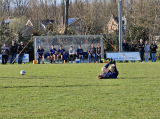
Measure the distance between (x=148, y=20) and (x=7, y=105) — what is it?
30802mm

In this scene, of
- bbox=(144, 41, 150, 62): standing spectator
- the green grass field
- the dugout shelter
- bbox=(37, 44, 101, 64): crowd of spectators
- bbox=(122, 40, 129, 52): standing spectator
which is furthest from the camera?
the dugout shelter

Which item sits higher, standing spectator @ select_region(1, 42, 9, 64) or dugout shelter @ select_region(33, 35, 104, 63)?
dugout shelter @ select_region(33, 35, 104, 63)

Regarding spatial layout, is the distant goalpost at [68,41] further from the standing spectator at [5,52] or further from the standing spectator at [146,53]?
the standing spectator at [146,53]

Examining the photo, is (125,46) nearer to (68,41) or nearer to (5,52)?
(68,41)

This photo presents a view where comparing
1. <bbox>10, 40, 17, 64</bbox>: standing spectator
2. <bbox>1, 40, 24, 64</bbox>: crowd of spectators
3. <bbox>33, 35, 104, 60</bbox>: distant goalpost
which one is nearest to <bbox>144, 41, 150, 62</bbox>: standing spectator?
<bbox>33, 35, 104, 60</bbox>: distant goalpost

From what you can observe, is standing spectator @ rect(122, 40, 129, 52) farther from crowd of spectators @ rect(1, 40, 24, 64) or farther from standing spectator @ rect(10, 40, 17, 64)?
standing spectator @ rect(10, 40, 17, 64)

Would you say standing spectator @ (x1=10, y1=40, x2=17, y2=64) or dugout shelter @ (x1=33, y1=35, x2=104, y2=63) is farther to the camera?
dugout shelter @ (x1=33, y1=35, x2=104, y2=63)

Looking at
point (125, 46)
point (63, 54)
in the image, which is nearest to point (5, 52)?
point (63, 54)

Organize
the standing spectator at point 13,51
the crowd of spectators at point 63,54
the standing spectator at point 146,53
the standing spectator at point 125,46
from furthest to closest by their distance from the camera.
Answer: the crowd of spectators at point 63,54, the standing spectator at point 146,53, the standing spectator at point 125,46, the standing spectator at point 13,51

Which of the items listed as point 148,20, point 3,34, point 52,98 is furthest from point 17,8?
point 52,98

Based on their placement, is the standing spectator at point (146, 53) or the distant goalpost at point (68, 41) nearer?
the standing spectator at point (146, 53)

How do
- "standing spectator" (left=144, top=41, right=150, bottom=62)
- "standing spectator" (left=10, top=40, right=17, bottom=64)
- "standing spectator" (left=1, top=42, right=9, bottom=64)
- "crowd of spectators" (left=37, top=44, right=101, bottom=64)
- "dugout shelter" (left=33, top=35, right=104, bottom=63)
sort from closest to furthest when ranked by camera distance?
"standing spectator" (left=1, top=42, right=9, bottom=64) < "standing spectator" (left=10, top=40, right=17, bottom=64) < "standing spectator" (left=144, top=41, right=150, bottom=62) < "crowd of spectators" (left=37, top=44, right=101, bottom=64) < "dugout shelter" (left=33, top=35, right=104, bottom=63)

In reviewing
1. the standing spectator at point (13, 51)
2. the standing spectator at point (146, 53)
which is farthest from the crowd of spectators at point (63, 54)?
the standing spectator at point (146, 53)

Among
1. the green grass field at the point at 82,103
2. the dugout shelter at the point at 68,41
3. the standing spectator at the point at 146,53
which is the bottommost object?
the green grass field at the point at 82,103
